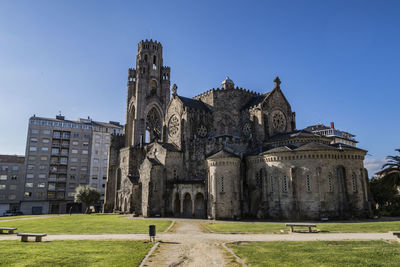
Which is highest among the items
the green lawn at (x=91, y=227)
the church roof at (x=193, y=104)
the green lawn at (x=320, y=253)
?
the church roof at (x=193, y=104)

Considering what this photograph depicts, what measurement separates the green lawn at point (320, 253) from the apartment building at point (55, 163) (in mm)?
67657

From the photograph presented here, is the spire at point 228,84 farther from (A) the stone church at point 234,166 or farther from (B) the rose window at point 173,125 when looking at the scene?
(B) the rose window at point 173,125

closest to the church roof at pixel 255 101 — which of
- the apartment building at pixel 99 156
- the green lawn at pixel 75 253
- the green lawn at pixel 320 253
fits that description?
the green lawn at pixel 320 253

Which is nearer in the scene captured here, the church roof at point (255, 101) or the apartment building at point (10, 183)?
the church roof at point (255, 101)

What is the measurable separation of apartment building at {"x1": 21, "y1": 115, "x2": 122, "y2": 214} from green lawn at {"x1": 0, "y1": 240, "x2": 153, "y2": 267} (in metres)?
61.4

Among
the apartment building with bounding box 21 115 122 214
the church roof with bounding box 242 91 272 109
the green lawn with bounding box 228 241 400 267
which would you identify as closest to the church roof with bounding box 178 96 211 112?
the church roof with bounding box 242 91 272 109

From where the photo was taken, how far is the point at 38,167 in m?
74.8

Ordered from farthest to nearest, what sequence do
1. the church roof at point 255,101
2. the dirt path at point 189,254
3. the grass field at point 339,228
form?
the church roof at point 255,101 < the grass field at point 339,228 < the dirt path at point 189,254

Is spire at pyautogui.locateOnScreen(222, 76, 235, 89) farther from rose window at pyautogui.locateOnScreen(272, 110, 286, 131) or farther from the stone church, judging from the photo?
rose window at pyautogui.locateOnScreen(272, 110, 286, 131)

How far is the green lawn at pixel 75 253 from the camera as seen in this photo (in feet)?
39.8

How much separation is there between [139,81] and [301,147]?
140 ft

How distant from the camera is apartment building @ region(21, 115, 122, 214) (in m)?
73.1

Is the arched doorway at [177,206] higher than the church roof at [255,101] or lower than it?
lower

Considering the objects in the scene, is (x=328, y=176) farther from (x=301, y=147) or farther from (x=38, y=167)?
(x=38, y=167)
